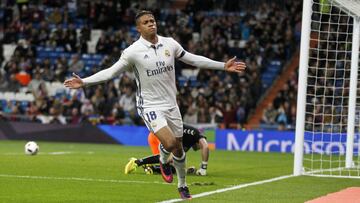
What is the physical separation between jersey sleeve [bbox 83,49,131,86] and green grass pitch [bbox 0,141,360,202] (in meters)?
1.54

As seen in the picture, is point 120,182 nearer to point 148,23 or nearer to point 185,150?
point 185,150

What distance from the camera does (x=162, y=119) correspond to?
11.3m

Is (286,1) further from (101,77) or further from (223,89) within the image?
(101,77)

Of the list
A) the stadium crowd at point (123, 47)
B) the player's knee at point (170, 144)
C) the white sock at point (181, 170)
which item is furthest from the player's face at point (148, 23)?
the stadium crowd at point (123, 47)

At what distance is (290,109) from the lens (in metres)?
29.4

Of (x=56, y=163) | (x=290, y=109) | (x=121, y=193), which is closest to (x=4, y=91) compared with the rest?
(x=290, y=109)

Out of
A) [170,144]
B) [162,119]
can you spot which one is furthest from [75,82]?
[170,144]

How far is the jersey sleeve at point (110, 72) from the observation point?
11010 mm

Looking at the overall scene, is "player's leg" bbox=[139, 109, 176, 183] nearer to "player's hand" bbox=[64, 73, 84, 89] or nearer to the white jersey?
the white jersey

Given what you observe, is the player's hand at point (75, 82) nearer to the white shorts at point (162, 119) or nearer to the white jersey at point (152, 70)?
the white jersey at point (152, 70)

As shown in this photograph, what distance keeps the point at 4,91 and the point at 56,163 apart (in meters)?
16.2

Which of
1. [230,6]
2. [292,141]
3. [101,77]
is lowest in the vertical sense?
[292,141]

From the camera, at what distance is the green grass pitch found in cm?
1170

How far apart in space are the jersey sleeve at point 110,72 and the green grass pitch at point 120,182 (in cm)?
154
